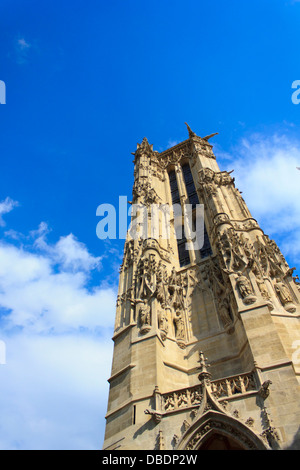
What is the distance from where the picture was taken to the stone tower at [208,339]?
8609 mm

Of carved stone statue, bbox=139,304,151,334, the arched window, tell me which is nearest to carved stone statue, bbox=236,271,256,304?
carved stone statue, bbox=139,304,151,334

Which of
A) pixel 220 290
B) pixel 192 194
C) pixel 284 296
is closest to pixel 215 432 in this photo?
pixel 284 296

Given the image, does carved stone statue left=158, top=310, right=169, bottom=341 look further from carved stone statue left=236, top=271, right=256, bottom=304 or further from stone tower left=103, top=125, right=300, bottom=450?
carved stone statue left=236, top=271, right=256, bottom=304

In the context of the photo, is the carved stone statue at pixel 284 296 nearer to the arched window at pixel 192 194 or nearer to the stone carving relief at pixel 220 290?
the stone carving relief at pixel 220 290

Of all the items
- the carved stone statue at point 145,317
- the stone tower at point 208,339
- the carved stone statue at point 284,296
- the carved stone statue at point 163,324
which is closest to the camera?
the stone tower at point 208,339

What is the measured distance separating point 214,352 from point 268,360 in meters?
3.42

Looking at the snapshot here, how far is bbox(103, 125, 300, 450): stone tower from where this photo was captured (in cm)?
861

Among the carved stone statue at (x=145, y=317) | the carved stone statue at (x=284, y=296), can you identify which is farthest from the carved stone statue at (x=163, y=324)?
the carved stone statue at (x=284, y=296)

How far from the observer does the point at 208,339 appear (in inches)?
519

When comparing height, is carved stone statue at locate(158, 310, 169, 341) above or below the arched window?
below

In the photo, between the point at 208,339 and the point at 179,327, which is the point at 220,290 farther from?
the point at 179,327

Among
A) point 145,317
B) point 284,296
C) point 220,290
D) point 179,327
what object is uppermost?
point 220,290
